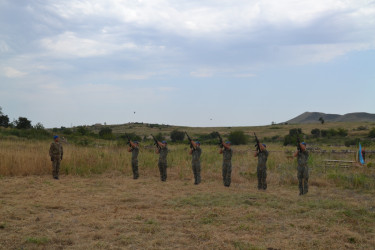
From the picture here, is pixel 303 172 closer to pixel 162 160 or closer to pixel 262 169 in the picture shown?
pixel 262 169

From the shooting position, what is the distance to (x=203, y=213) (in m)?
7.52

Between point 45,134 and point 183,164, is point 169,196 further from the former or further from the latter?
point 45,134

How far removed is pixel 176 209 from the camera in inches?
315

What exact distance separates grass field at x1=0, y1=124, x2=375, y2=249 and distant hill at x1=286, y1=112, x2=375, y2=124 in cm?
8087

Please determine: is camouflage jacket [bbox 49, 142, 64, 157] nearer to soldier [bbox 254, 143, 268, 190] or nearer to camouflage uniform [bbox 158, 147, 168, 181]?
camouflage uniform [bbox 158, 147, 168, 181]

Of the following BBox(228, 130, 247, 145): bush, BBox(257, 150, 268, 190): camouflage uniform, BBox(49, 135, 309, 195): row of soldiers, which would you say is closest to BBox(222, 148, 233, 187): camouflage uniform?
BBox(49, 135, 309, 195): row of soldiers

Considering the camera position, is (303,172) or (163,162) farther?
(163,162)

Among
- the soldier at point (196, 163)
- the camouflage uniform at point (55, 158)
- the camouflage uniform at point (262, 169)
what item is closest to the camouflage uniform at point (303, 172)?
the camouflage uniform at point (262, 169)

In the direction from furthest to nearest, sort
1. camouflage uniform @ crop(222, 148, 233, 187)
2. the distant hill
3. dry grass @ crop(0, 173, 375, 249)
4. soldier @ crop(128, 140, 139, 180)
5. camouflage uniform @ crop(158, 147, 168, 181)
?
the distant hill
soldier @ crop(128, 140, 139, 180)
camouflage uniform @ crop(158, 147, 168, 181)
camouflage uniform @ crop(222, 148, 233, 187)
dry grass @ crop(0, 173, 375, 249)

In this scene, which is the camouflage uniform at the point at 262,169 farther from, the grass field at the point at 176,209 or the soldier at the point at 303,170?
the soldier at the point at 303,170

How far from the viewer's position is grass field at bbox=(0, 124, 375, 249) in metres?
5.75

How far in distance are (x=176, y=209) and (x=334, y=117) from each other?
3932 inches

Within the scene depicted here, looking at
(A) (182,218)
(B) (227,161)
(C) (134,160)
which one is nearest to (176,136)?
(C) (134,160)

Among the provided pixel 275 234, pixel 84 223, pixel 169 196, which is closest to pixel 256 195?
pixel 169 196
